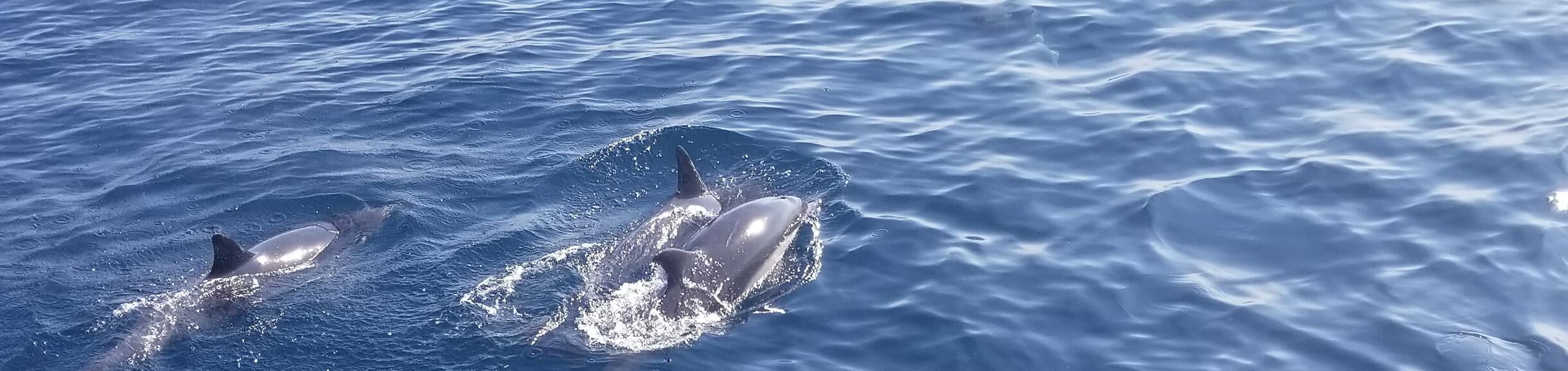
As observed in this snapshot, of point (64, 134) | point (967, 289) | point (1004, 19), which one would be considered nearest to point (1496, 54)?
point (1004, 19)

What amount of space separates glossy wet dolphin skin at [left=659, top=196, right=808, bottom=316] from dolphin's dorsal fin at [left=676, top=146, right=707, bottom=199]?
1.94ft

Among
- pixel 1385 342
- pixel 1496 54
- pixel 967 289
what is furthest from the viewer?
pixel 1496 54

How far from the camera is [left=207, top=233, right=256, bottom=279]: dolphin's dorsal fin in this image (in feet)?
36.8

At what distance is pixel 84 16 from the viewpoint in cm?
2311

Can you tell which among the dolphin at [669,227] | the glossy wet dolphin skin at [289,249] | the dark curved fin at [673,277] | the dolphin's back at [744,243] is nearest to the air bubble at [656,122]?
the dolphin at [669,227]

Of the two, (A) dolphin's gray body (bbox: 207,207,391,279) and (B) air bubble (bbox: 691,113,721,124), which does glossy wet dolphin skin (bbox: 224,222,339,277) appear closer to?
(A) dolphin's gray body (bbox: 207,207,391,279)

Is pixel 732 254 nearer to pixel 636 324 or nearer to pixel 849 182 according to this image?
pixel 636 324

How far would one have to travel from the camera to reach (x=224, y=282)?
11.4 m

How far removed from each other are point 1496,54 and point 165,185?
16279 millimetres

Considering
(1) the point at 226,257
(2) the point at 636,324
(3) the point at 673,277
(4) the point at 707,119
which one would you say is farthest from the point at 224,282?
(4) the point at 707,119

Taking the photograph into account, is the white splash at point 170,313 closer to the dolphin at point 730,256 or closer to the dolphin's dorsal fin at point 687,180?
the dolphin at point 730,256

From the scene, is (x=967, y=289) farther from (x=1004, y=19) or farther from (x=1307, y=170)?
(x=1004, y=19)

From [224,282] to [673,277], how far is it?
13.2 ft

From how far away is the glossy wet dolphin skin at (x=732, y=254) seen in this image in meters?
10.9
